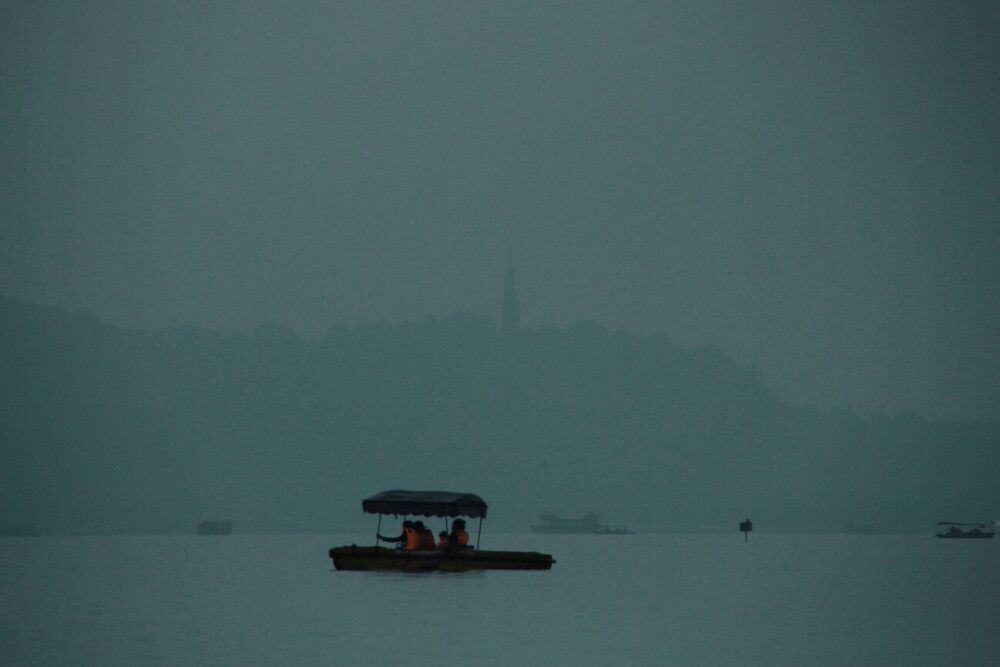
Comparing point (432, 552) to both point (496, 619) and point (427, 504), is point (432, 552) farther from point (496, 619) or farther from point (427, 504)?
point (496, 619)

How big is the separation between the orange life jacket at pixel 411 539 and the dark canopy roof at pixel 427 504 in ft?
3.99

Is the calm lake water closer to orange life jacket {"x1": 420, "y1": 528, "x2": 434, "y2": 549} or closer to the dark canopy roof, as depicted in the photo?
orange life jacket {"x1": 420, "y1": 528, "x2": 434, "y2": 549}

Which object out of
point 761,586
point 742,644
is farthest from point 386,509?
point 742,644

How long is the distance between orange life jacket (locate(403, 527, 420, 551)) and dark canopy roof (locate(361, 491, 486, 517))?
1.22 metres

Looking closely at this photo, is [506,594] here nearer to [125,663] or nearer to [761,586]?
[761,586]

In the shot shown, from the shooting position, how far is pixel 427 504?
7144cm

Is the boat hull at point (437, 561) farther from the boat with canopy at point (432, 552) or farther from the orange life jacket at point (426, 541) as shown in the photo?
the orange life jacket at point (426, 541)

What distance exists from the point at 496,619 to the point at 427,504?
22315 millimetres

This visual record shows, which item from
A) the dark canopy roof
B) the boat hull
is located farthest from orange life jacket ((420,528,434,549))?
the dark canopy roof

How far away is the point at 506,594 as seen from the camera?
208 ft

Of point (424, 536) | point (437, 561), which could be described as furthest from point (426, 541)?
point (437, 561)

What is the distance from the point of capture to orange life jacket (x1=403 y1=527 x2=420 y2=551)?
7356 centimetres

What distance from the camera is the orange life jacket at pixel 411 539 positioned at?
73562 millimetres

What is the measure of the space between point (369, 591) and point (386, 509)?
31.5 ft
